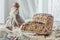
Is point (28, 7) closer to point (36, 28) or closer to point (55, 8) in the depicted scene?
point (55, 8)

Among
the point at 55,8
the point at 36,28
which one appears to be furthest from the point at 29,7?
the point at 36,28

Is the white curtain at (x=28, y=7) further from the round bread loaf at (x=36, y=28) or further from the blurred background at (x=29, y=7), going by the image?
the round bread loaf at (x=36, y=28)

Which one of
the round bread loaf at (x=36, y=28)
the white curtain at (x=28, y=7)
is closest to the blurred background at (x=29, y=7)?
the white curtain at (x=28, y=7)

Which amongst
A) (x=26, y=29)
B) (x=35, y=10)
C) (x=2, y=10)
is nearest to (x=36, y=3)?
(x=35, y=10)

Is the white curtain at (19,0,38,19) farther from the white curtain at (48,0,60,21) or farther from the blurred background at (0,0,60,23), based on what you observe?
the white curtain at (48,0,60,21)

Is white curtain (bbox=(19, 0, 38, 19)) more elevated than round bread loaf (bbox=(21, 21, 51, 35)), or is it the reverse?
white curtain (bbox=(19, 0, 38, 19))

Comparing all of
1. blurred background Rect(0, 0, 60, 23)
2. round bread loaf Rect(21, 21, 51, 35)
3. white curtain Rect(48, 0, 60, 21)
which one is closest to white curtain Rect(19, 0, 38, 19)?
blurred background Rect(0, 0, 60, 23)

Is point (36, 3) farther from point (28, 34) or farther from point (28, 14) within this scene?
point (28, 34)

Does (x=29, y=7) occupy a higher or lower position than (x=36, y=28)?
higher

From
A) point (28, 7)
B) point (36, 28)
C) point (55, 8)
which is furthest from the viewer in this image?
point (28, 7)
